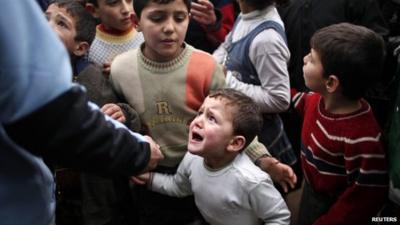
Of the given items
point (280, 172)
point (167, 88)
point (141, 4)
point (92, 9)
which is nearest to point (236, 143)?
point (280, 172)

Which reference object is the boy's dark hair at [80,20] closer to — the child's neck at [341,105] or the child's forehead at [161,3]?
the child's forehead at [161,3]

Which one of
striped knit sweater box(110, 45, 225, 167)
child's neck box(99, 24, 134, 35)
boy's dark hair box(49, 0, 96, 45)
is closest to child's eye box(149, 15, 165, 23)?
striped knit sweater box(110, 45, 225, 167)

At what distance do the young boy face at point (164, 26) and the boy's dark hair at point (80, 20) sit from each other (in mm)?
298

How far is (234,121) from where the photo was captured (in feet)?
5.78

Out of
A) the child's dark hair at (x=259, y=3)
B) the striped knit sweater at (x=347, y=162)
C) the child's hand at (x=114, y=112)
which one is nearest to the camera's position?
the child's hand at (x=114, y=112)

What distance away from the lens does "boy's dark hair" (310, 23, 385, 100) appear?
5.93 ft

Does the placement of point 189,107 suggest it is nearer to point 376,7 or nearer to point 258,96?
point 258,96

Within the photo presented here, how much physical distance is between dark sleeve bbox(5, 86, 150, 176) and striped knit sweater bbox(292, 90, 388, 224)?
0.98 meters

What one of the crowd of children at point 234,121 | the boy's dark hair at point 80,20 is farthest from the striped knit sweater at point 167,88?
the boy's dark hair at point 80,20

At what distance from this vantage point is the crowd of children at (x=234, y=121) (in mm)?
1747

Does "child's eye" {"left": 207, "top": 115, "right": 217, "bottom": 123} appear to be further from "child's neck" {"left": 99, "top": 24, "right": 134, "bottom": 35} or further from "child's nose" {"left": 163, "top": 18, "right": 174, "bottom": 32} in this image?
"child's neck" {"left": 99, "top": 24, "right": 134, "bottom": 35}

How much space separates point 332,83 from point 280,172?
1.37ft

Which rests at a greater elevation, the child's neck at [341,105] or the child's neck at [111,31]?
the child's neck at [111,31]

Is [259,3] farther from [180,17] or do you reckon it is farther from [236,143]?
[236,143]
